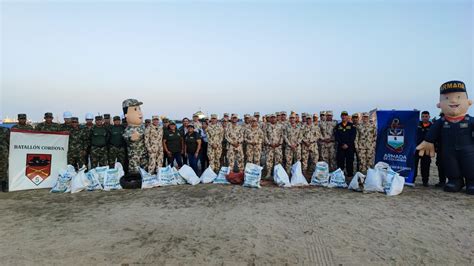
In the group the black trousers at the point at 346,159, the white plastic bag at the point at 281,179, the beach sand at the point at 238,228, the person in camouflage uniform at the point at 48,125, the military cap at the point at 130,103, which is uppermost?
the military cap at the point at 130,103

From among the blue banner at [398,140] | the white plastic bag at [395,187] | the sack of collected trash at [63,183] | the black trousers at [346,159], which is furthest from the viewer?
the black trousers at [346,159]

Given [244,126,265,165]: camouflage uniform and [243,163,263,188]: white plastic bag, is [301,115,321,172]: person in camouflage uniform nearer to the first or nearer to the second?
[244,126,265,165]: camouflage uniform

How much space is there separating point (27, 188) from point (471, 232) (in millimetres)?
8569

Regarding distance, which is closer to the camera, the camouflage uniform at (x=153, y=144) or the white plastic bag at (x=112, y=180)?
the white plastic bag at (x=112, y=180)

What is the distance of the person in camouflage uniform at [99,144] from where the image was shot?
23.6 ft

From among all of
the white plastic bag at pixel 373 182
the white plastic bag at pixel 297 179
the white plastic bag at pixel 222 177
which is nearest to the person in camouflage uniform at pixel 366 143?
the white plastic bag at pixel 373 182

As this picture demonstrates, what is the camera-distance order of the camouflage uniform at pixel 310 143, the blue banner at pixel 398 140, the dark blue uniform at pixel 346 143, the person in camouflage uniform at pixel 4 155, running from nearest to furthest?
1. the person in camouflage uniform at pixel 4 155
2. the blue banner at pixel 398 140
3. the dark blue uniform at pixel 346 143
4. the camouflage uniform at pixel 310 143

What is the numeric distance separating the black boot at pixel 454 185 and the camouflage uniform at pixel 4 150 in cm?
1008

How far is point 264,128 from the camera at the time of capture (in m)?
8.07

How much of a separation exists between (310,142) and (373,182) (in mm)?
1984

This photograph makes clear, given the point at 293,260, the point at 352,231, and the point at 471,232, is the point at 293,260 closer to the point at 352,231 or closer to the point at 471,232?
the point at 352,231

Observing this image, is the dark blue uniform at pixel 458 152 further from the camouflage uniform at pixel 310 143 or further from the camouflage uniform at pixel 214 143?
the camouflage uniform at pixel 214 143

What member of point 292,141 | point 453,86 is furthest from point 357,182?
point 453,86

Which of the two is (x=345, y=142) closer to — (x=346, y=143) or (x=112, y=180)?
(x=346, y=143)
